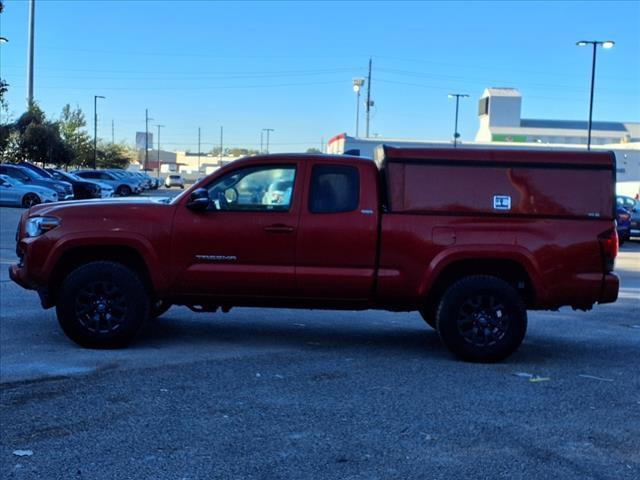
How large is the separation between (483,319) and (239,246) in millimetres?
2431

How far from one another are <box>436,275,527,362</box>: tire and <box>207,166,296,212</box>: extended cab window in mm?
1851

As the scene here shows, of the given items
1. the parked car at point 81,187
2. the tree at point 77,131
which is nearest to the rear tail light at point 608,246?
the parked car at point 81,187

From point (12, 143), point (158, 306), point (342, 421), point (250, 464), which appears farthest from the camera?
point (12, 143)

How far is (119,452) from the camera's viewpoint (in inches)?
182

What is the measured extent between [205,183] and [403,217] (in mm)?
1944

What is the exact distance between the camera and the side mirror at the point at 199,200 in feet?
23.5

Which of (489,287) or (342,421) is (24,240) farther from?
(489,287)

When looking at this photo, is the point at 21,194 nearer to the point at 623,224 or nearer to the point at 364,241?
the point at 623,224

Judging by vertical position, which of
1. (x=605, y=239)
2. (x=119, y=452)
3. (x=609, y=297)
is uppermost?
(x=605, y=239)

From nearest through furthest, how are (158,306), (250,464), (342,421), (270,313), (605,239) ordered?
(250,464) → (342,421) → (605,239) → (158,306) → (270,313)

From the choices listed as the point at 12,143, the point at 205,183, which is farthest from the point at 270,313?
the point at 12,143

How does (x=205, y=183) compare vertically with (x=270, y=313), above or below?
above

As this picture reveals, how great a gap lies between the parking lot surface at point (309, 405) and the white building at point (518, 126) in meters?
81.7

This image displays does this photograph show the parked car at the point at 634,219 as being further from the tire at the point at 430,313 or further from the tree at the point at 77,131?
the tree at the point at 77,131
